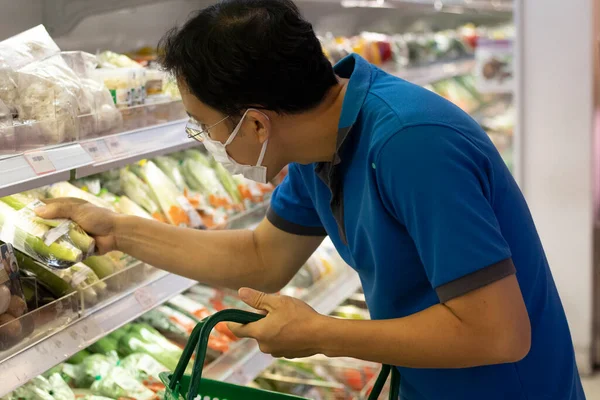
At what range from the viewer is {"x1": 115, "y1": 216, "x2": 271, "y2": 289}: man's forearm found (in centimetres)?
184

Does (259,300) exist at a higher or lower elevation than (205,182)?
higher

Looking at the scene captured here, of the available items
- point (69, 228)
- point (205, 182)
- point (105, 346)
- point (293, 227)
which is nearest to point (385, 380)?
point (293, 227)

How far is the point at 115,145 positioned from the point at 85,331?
0.44 meters

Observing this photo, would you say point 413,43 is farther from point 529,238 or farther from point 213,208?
point 529,238

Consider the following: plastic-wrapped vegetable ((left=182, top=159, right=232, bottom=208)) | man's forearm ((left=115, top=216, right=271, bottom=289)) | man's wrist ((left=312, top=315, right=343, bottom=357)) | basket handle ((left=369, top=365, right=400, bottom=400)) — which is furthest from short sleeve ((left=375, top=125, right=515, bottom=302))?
plastic-wrapped vegetable ((left=182, top=159, right=232, bottom=208))

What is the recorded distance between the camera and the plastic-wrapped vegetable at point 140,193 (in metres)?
2.34

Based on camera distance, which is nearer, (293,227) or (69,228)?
(69,228)

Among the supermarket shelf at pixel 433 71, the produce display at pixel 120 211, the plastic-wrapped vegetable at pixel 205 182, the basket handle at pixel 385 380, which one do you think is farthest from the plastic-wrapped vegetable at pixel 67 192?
the supermarket shelf at pixel 433 71

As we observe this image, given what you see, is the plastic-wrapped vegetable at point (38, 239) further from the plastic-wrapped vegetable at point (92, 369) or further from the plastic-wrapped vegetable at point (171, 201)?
the plastic-wrapped vegetable at point (171, 201)

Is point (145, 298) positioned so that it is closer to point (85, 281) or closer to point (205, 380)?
point (85, 281)

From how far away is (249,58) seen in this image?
1.34 meters

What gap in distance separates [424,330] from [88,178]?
1304mm

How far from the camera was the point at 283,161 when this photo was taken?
60.6 inches

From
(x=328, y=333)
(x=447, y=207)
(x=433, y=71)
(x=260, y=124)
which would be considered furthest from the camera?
(x=433, y=71)
